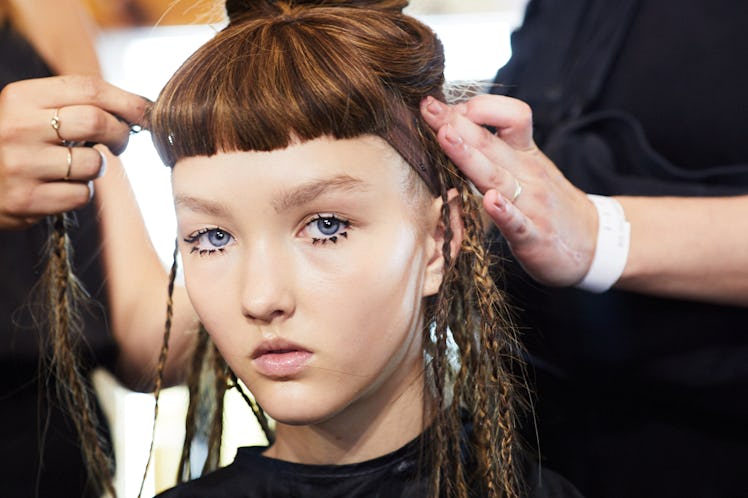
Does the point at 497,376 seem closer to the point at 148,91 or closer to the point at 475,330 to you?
the point at 475,330

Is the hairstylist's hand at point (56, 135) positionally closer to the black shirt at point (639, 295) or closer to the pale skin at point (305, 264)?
the pale skin at point (305, 264)

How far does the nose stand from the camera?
0.93 metres

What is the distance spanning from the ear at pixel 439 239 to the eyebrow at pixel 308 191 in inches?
5.6

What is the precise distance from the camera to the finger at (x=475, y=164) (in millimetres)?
974

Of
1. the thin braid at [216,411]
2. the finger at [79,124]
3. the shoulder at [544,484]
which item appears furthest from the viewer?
the thin braid at [216,411]

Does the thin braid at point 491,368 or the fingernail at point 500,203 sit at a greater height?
the fingernail at point 500,203

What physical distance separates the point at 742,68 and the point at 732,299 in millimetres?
318

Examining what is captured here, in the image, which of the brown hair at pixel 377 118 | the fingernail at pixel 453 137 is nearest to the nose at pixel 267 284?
the brown hair at pixel 377 118

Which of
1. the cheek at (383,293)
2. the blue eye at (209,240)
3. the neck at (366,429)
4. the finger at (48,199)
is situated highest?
the finger at (48,199)

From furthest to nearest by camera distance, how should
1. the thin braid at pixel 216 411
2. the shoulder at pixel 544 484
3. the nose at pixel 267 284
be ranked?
the thin braid at pixel 216 411 < the shoulder at pixel 544 484 < the nose at pixel 267 284

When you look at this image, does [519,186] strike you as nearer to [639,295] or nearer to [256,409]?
[639,295]

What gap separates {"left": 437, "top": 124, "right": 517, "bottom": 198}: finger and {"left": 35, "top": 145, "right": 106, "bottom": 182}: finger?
0.40 m

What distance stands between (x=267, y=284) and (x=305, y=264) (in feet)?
0.15

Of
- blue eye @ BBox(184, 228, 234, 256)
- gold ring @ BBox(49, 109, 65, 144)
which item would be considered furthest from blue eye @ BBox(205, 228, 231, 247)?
gold ring @ BBox(49, 109, 65, 144)
